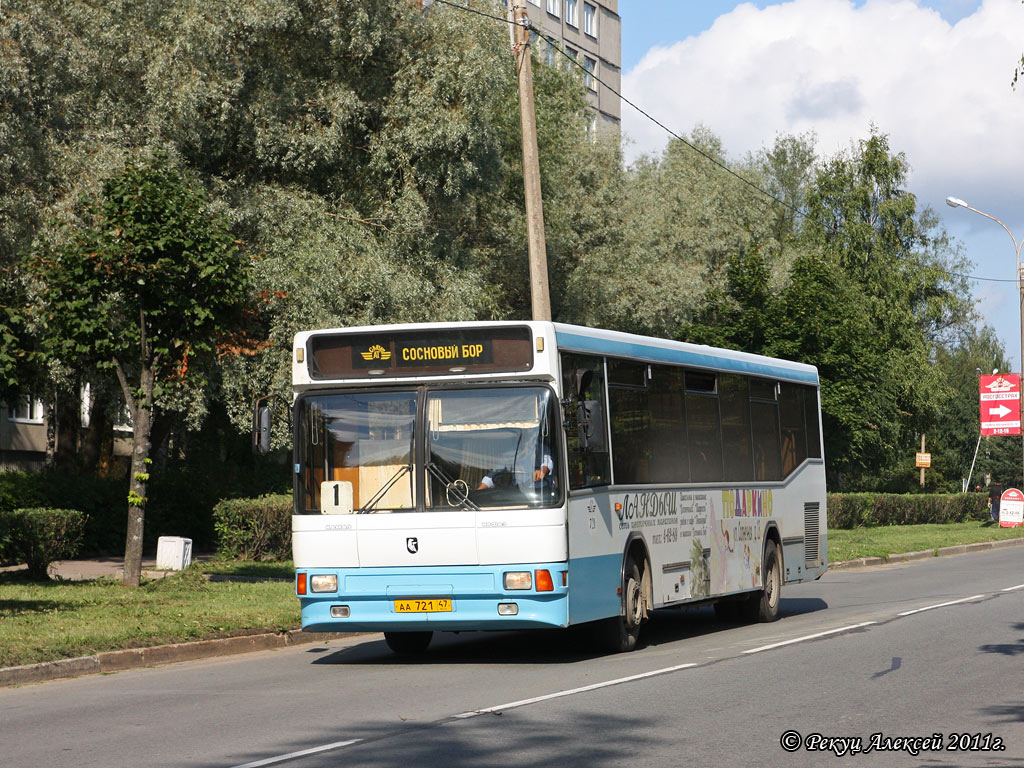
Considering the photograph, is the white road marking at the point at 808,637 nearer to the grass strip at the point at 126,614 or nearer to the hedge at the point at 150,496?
the grass strip at the point at 126,614

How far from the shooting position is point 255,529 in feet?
83.4

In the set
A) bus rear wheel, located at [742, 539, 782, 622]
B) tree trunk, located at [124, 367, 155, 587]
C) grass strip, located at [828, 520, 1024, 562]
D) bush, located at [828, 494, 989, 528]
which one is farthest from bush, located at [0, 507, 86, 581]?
bush, located at [828, 494, 989, 528]

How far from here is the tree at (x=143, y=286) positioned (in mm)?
19203

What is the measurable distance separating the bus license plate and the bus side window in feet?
4.91

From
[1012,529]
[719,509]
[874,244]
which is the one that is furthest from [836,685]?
[874,244]

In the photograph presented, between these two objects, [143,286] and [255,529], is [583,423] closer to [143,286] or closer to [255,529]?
[143,286]

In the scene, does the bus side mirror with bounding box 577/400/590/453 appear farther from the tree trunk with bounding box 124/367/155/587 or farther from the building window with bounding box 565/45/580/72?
the building window with bounding box 565/45/580/72

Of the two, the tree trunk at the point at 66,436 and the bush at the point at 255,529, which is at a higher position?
the tree trunk at the point at 66,436

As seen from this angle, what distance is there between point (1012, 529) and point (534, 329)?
37.0 m

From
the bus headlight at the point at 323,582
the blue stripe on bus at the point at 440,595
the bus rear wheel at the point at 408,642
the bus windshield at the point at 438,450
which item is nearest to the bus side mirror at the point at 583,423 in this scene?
the bus windshield at the point at 438,450

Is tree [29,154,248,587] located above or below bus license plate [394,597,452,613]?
above

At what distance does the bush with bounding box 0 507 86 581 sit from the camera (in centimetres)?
2088

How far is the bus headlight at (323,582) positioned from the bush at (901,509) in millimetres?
34741

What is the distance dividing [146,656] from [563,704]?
17.3ft
